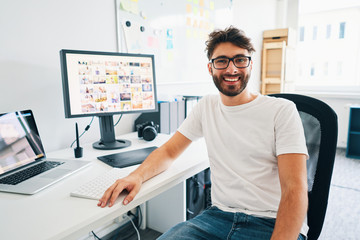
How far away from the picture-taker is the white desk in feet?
2.31

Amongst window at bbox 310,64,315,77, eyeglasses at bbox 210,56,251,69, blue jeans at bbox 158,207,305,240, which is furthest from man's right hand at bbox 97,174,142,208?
window at bbox 310,64,315,77

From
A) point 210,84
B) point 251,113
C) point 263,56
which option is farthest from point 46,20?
point 263,56

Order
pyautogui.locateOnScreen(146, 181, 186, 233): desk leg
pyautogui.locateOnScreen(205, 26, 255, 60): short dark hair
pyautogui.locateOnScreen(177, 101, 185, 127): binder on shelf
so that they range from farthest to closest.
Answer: pyautogui.locateOnScreen(177, 101, 185, 127): binder on shelf, pyautogui.locateOnScreen(146, 181, 186, 233): desk leg, pyautogui.locateOnScreen(205, 26, 255, 60): short dark hair

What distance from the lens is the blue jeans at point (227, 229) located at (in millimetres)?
931

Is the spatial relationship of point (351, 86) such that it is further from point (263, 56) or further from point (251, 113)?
point (251, 113)

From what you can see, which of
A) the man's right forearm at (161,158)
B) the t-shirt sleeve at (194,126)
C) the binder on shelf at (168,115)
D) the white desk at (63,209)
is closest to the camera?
the white desk at (63,209)

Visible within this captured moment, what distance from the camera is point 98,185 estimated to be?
3.13 feet

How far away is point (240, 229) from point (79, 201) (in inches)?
22.9

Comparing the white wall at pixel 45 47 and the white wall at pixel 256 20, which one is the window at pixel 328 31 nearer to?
the white wall at pixel 256 20

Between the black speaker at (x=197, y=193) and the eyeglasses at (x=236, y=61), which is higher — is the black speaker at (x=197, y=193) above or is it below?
below

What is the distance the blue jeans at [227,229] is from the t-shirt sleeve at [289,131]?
27 cm

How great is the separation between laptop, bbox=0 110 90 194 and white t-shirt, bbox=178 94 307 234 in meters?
0.61

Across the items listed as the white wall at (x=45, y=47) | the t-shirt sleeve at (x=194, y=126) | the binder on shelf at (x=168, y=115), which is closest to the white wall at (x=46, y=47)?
the white wall at (x=45, y=47)

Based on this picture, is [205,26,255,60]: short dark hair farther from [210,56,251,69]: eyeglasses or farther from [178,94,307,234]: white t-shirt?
[178,94,307,234]: white t-shirt
